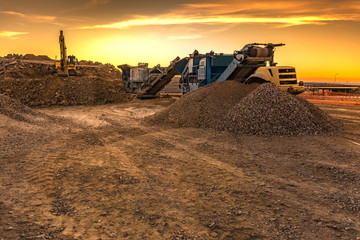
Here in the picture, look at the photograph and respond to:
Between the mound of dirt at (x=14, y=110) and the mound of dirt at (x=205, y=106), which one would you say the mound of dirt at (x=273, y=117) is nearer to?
the mound of dirt at (x=205, y=106)

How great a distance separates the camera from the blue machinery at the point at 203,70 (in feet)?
43.0

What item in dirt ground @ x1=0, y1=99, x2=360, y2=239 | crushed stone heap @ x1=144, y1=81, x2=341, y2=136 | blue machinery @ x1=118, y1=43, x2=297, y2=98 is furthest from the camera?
blue machinery @ x1=118, y1=43, x2=297, y2=98

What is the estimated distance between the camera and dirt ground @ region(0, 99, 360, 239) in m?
4.02

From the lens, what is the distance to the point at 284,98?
1096 cm

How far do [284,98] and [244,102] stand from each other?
5.00 feet

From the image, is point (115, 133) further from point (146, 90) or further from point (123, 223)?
point (146, 90)

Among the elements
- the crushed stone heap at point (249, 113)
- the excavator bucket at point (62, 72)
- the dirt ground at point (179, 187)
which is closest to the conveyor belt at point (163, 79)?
the crushed stone heap at point (249, 113)

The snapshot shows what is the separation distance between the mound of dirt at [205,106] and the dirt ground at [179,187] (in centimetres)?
216

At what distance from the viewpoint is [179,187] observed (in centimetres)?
551

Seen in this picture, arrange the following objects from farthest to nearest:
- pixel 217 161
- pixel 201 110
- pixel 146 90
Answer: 1. pixel 146 90
2. pixel 201 110
3. pixel 217 161

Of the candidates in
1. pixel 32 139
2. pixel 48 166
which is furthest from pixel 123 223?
pixel 32 139

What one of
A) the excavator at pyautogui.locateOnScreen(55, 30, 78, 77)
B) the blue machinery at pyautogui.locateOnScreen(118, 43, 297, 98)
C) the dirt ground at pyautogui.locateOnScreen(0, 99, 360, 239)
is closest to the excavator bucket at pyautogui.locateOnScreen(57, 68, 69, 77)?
the excavator at pyautogui.locateOnScreen(55, 30, 78, 77)

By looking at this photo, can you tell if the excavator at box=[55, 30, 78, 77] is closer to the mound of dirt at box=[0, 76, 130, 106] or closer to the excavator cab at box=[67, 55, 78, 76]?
the excavator cab at box=[67, 55, 78, 76]

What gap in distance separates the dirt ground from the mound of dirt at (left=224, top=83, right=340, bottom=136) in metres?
0.60
